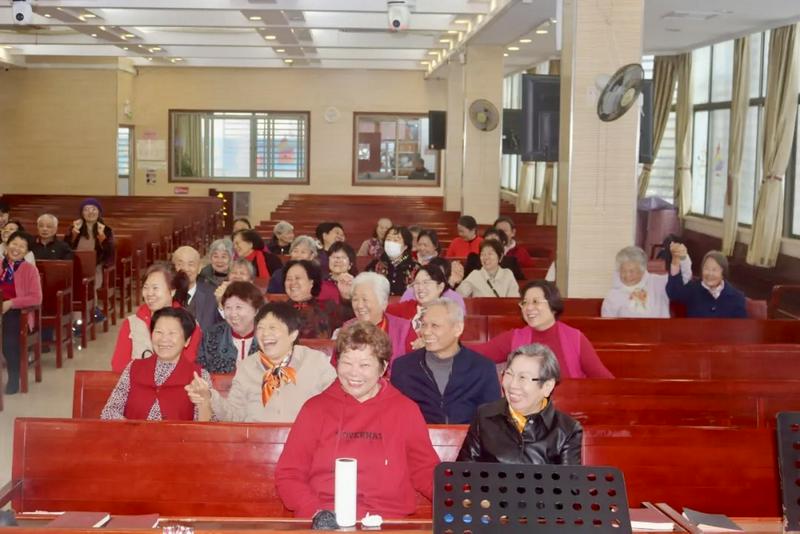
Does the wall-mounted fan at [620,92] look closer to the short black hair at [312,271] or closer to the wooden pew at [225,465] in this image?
the short black hair at [312,271]

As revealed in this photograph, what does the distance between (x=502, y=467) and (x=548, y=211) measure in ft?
53.2

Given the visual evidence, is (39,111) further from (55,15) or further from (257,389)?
(257,389)

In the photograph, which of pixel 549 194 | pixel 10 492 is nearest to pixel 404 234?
pixel 10 492

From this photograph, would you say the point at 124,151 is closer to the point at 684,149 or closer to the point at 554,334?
the point at 684,149

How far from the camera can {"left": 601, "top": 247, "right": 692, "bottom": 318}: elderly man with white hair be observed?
712 centimetres

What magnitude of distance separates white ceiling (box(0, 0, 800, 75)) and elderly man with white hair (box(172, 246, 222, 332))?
4.81 metres

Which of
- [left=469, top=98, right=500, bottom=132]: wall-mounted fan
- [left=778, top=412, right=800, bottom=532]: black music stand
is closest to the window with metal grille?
[left=469, top=98, right=500, bottom=132]: wall-mounted fan

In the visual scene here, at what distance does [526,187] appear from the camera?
2130 centimetres

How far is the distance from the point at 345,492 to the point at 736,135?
10.4 metres

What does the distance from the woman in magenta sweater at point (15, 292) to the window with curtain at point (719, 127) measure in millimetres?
7794

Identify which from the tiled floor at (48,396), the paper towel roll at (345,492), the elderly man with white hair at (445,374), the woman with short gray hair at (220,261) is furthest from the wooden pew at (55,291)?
the paper towel roll at (345,492)

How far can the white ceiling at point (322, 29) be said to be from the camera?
452 inches

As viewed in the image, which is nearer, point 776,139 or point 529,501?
point 529,501

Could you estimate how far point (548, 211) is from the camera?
1844 cm
